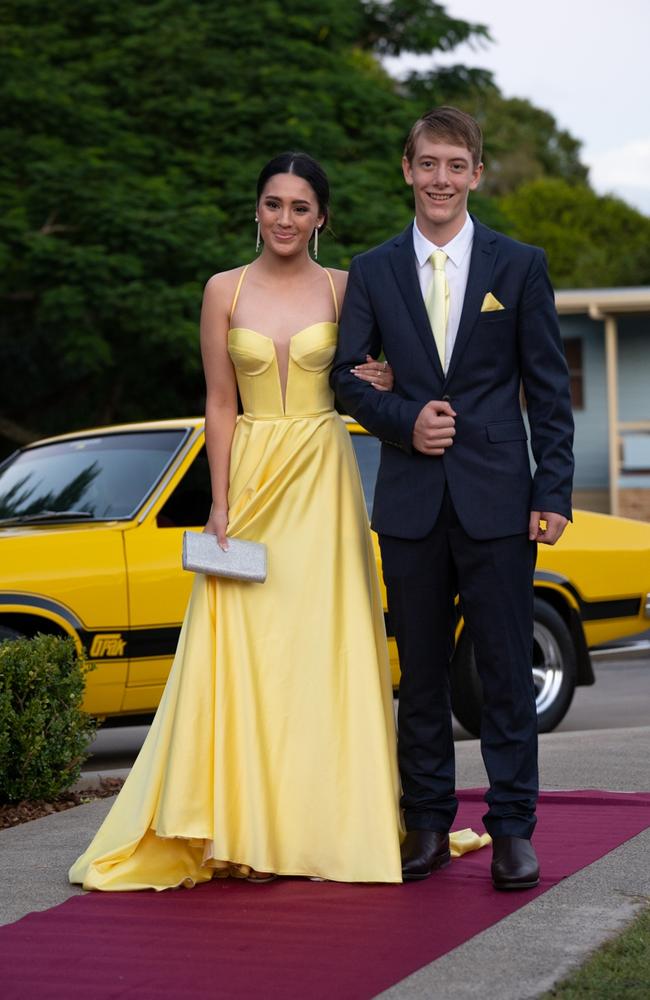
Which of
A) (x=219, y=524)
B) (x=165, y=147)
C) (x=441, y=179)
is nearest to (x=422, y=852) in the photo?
(x=219, y=524)

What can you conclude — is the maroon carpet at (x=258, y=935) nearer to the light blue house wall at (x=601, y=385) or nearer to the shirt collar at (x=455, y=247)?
the shirt collar at (x=455, y=247)

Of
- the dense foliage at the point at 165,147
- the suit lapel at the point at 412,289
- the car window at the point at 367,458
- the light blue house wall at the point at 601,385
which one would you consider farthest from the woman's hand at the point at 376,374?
the light blue house wall at the point at 601,385

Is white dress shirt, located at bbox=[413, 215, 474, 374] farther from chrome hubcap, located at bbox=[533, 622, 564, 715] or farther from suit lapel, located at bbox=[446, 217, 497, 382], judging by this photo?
chrome hubcap, located at bbox=[533, 622, 564, 715]

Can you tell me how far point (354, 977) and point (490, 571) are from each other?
136 centimetres

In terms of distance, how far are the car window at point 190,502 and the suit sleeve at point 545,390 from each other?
3.58 metres

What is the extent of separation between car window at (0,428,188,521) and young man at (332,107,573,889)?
340 centimetres

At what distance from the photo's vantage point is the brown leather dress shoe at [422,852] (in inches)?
185

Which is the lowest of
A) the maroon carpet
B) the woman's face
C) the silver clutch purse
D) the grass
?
the maroon carpet

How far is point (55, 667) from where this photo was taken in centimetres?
631

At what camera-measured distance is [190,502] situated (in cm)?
796

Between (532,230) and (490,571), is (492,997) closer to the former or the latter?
(490,571)

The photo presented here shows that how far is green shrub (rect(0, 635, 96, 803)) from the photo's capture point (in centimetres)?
614

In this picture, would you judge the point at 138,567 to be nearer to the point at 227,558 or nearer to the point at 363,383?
the point at 227,558

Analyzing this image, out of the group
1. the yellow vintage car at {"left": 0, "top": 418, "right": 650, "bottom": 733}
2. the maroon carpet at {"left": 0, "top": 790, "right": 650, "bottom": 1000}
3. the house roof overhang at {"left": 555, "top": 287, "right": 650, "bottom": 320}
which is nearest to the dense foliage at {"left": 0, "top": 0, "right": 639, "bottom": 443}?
the house roof overhang at {"left": 555, "top": 287, "right": 650, "bottom": 320}
